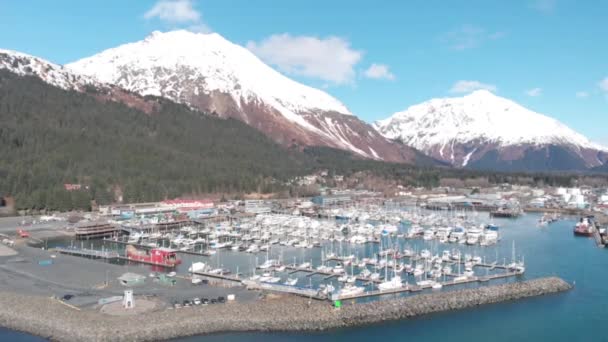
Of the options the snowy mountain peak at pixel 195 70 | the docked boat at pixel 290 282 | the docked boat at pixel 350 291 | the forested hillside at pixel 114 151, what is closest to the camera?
the docked boat at pixel 350 291

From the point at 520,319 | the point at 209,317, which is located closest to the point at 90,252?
the point at 209,317

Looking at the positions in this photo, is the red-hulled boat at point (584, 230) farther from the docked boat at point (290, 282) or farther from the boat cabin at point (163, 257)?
the boat cabin at point (163, 257)

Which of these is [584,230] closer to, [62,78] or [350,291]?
[350,291]

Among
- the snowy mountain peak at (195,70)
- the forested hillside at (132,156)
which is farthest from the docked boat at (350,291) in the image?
the snowy mountain peak at (195,70)

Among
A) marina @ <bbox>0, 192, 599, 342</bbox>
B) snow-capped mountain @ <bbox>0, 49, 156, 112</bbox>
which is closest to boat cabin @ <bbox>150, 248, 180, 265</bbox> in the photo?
marina @ <bbox>0, 192, 599, 342</bbox>

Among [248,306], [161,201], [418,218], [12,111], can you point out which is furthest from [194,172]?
[248,306]

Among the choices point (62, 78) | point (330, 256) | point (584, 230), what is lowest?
point (330, 256)
